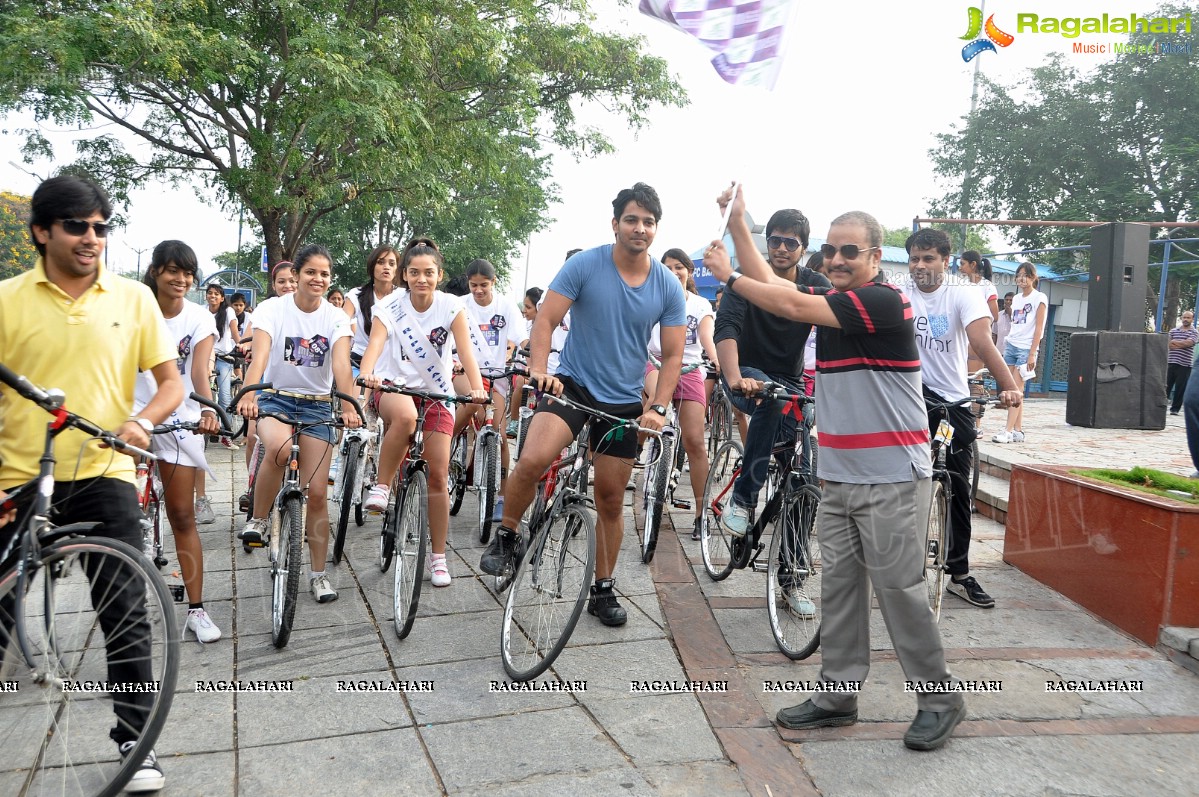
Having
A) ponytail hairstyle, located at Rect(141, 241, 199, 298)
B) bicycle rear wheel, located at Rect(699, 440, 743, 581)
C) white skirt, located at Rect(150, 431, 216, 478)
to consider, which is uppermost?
ponytail hairstyle, located at Rect(141, 241, 199, 298)

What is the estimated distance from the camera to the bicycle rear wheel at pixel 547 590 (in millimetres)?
4090

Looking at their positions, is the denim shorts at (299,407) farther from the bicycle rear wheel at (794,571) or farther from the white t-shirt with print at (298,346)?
the bicycle rear wheel at (794,571)

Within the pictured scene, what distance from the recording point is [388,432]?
543 centimetres

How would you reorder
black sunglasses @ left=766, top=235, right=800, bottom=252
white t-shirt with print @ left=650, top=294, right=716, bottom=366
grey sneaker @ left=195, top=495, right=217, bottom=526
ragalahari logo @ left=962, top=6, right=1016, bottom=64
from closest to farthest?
black sunglasses @ left=766, top=235, right=800, bottom=252, grey sneaker @ left=195, top=495, right=217, bottom=526, white t-shirt with print @ left=650, top=294, right=716, bottom=366, ragalahari logo @ left=962, top=6, right=1016, bottom=64

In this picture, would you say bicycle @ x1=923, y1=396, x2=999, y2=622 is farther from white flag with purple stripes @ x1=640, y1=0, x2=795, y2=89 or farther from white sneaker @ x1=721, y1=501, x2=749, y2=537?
white flag with purple stripes @ x1=640, y1=0, x2=795, y2=89

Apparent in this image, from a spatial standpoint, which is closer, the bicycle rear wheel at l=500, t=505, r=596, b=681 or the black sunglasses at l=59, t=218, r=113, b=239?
the black sunglasses at l=59, t=218, r=113, b=239

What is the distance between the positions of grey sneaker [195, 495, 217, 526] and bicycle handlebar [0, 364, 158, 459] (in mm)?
4291

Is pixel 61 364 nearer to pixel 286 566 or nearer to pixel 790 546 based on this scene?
pixel 286 566

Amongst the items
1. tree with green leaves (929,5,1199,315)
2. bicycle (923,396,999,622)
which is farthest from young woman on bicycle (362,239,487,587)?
tree with green leaves (929,5,1199,315)

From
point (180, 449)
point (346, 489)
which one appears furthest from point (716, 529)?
point (180, 449)

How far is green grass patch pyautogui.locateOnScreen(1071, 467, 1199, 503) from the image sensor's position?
193 inches

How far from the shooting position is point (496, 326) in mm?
8047

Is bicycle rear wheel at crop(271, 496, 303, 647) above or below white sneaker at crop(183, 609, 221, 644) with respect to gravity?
above

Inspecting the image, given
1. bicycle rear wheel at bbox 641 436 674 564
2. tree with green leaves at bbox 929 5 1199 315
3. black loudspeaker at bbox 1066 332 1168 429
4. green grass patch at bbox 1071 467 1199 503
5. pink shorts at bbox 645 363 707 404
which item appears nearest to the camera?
green grass patch at bbox 1071 467 1199 503
